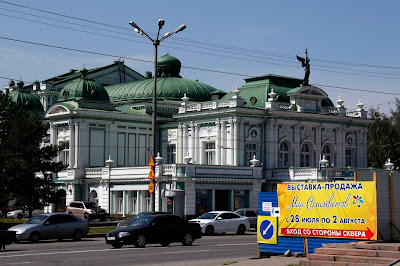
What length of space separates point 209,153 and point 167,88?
13.9 metres

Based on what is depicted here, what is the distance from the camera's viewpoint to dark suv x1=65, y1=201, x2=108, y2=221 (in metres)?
60.2

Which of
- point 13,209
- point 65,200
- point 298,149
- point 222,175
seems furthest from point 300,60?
point 13,209

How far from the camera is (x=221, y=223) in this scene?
45.8 metres

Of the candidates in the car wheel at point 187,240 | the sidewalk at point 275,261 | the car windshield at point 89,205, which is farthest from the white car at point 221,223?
the sidewalk at point 275,261

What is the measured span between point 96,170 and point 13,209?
548 inches

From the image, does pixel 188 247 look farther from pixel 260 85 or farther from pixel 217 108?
pixel 260 85

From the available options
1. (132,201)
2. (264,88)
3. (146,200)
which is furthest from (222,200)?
(264,88)

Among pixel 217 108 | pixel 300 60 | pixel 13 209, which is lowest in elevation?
pixel 13 209

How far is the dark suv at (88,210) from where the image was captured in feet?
198

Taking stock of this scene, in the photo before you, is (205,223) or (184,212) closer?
(205,223)

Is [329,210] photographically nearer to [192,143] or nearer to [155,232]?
[155,232]

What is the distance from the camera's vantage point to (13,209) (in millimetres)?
76625

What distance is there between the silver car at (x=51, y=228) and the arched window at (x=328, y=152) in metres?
37.7

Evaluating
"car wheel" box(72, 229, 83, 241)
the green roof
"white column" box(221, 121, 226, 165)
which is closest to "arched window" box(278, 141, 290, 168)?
the green roof
